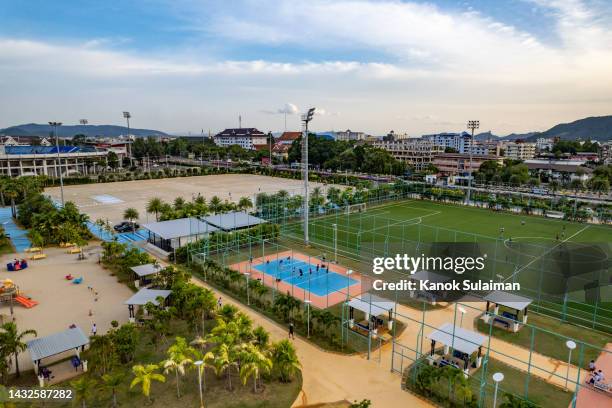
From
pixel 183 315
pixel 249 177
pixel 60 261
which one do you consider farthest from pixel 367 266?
pixel 249 177

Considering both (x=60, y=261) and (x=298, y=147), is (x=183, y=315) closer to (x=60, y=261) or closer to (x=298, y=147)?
(x=60, y=261)

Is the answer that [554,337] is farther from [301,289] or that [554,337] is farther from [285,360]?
[301,289]

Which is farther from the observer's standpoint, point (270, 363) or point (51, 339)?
point (51, 339)

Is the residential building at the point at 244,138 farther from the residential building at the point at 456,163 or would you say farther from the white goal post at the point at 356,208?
the white goal post at the point at 356,208

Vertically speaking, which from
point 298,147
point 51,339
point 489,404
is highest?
point 298,147

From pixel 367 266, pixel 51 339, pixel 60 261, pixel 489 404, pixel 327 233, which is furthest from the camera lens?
pixel 327 233

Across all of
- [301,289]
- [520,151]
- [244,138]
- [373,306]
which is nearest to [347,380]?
[373,306]
